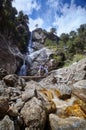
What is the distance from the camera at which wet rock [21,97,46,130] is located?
6.82 meters

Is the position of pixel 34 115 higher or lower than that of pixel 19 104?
lower

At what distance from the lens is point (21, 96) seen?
8.66 meters

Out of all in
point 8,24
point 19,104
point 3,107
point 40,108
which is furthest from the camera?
point 8,24

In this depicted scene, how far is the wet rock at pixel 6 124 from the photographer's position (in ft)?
19.1

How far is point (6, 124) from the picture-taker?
5.95 meters

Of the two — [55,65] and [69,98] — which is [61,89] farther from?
[55,65]

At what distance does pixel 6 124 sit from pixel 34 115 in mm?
1419

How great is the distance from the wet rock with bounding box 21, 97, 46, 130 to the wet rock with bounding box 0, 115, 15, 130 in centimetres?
93

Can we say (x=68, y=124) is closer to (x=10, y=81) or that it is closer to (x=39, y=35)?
(x=10, y=81)

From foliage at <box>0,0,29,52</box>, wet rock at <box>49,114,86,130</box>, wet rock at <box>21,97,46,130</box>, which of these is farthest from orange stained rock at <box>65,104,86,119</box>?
foliage at <box>0,0,29,52</box>

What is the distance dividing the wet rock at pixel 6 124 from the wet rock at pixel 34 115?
0.93 meters

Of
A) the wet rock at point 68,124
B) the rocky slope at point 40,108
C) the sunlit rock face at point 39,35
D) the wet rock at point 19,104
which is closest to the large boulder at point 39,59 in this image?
the sunlit rock face at point 39,35

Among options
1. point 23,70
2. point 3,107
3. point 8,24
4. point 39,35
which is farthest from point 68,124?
point 39,35

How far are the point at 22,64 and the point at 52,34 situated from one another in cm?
3439
